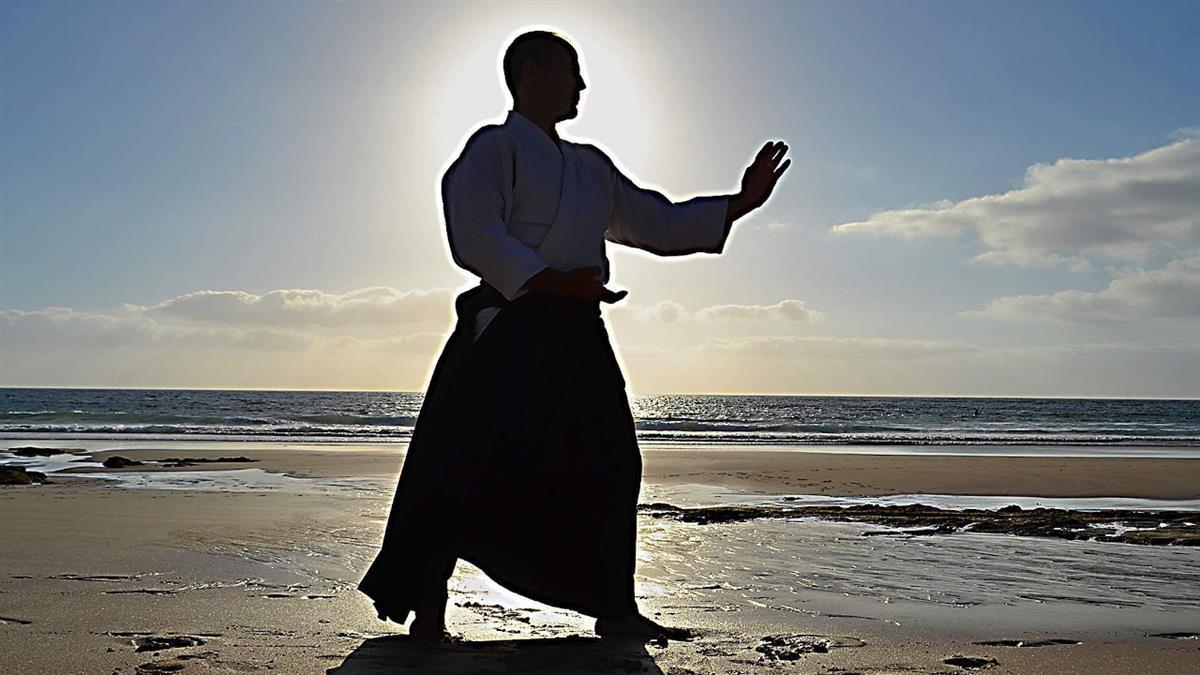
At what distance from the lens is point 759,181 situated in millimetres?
3467

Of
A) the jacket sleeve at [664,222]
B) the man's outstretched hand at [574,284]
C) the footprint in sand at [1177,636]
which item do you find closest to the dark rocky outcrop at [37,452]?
the jacket sleeve at [664,222]

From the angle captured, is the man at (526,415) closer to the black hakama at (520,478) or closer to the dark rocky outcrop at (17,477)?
the black hakama at (520,478)

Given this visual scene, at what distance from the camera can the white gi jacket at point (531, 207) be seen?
115 inches

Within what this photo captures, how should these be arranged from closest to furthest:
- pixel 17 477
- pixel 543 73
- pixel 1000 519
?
pixel 543 73 < pixel 1000 519 < pixel 17 477

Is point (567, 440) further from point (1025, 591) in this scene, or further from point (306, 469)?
point (306, 469)

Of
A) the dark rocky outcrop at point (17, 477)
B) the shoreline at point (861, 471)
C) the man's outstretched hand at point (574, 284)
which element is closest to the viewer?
the man's outstretched hand at point (574, 284)

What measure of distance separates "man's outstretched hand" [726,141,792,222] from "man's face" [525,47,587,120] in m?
0.60

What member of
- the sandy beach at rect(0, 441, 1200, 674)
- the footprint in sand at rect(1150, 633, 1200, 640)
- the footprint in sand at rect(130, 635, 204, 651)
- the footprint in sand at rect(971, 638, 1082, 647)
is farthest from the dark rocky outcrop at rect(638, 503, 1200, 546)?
the footprint in sand at rect(130, 635, 204, 651)

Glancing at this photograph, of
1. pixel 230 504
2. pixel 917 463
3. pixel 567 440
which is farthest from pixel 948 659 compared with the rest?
pixel 917 463

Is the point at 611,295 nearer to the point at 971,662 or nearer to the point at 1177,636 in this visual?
the point at 971,662

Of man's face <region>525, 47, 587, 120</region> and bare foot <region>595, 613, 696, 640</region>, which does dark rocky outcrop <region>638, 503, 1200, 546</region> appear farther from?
man's face <region>525, 47, 587, 120</region>

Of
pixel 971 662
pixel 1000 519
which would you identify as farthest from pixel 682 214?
pixel 1000 519

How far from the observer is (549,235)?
3.07m

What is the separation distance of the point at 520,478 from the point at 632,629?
547mm
